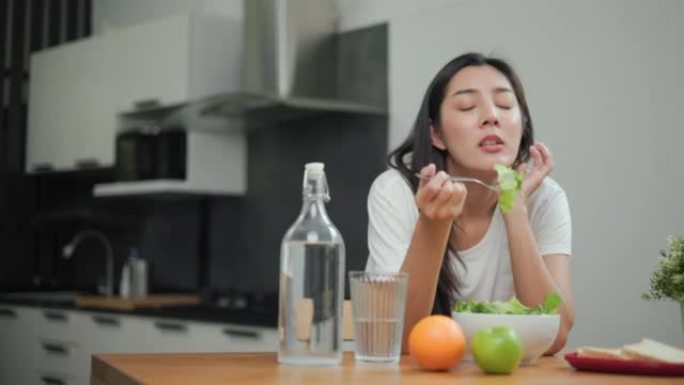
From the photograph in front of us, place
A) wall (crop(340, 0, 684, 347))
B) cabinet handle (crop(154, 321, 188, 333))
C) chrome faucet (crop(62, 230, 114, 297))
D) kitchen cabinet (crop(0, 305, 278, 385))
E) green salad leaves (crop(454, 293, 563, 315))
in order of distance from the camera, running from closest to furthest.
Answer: green salad leaves (crop(454, 293, 563, 315))
wall (crop(340, 0, 684, 347))
kitchen cabinet (crop(0, 305, 278, 385))
cabinet handle (crop(154, 321, 188, 333))
chrome faucet (crop(62, 230, 114, 297))

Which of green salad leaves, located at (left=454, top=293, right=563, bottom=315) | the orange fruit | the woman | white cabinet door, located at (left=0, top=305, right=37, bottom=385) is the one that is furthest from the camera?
white cabinet door, located at (left=0, top=305, right=37, bottom=385)

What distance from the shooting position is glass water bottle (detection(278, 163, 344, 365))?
1458 millimetres

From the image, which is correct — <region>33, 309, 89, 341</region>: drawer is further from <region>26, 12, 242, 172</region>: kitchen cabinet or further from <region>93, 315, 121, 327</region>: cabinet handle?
<region>26, 12, 242, 172</region>: kitchen cabinet

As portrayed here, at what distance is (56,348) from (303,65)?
1.95 meters

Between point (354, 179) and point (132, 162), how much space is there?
1293 millimetres

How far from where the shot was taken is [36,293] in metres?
5.90

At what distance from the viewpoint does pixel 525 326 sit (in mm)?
1524

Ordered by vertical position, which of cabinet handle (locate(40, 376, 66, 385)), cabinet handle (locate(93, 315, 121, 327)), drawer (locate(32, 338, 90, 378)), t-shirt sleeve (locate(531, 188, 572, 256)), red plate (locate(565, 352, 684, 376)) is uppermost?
t-shirt sleeve (locate(531, 188, 572, 256))

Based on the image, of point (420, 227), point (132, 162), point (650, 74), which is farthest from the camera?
point (132, 162)

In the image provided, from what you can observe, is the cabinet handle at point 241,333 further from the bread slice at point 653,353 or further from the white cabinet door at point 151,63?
the bread slice at point 653,353

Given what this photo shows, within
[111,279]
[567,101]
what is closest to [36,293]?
[111,279]

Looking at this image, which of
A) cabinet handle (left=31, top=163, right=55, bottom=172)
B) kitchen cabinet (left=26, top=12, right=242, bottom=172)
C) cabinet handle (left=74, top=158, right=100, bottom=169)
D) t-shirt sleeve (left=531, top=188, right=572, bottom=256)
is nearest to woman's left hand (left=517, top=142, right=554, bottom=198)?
t-shirt sleeve (left=531, top=188, right=572, bottom=256)

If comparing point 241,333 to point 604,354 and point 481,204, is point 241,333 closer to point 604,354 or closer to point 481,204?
point 481,204

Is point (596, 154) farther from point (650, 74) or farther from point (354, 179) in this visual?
point (354, 179)
